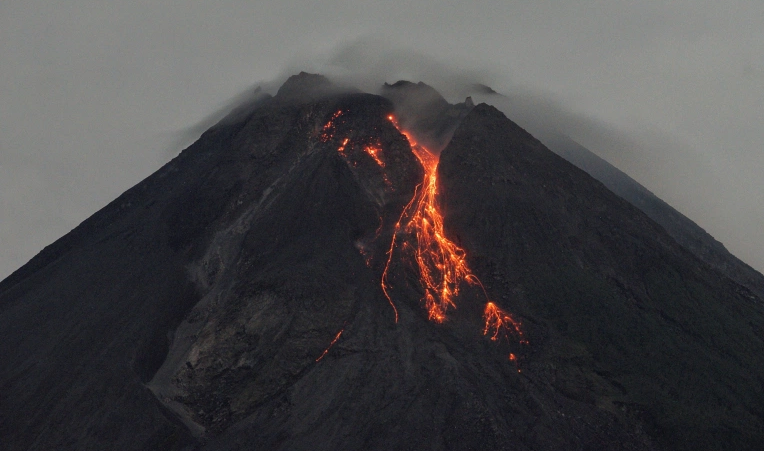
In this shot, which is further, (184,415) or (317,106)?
(317,106)

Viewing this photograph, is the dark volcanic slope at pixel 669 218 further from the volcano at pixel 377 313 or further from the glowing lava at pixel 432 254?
the glowing lava at pixel 432 254

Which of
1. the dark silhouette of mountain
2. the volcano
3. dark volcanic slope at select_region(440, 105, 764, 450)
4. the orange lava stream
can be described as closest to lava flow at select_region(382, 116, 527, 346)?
the volcano

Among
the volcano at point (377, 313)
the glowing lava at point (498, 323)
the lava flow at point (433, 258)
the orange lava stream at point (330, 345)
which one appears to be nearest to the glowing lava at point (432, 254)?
the lava flow at point (433, 258)

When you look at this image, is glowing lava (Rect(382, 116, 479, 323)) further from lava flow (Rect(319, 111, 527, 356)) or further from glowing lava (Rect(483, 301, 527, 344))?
glowing lava (Rect(483, 301, 527, 344))

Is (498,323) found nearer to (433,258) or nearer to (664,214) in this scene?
(433,258)

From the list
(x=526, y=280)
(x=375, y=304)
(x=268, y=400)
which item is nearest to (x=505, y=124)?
(x=526, y=280)

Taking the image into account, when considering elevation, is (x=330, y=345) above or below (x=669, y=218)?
above

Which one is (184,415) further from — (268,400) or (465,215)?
(465,215)

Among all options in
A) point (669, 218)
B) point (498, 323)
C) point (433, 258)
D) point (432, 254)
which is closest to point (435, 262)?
point (433, 258)
